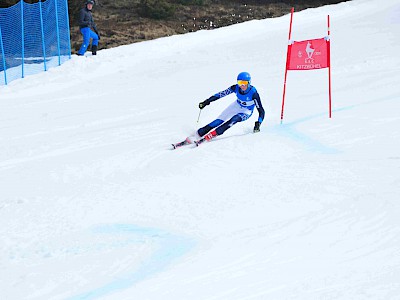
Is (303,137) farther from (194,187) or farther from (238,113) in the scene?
(194,187)

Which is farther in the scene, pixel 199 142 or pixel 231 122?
pixel 231 122

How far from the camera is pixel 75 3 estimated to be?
1833 centimetres

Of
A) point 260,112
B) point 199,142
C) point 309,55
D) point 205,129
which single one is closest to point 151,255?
point 199,142

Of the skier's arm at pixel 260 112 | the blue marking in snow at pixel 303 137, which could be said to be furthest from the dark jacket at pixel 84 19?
the blue marking in snow at pixel 303 137

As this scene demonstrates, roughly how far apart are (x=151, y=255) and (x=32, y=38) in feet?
32.0

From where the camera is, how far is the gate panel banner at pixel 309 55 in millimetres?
9891

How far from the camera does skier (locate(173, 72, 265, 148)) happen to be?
30.8ft

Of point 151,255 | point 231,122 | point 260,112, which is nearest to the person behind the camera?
point 151,255

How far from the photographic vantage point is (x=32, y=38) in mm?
14070

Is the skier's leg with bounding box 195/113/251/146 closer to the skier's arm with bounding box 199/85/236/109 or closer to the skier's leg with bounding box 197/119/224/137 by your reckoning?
the skier's leg with bounding box 197/119/224/137

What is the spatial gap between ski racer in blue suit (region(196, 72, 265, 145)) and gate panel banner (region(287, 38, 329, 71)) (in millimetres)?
945

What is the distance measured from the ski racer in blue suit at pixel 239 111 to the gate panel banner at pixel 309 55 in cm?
94

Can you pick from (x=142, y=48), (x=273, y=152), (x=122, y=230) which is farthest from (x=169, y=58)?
(x=122, y=230)

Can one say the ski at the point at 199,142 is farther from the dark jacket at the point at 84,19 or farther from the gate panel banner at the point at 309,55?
the dark jacket at the point at 84,19
